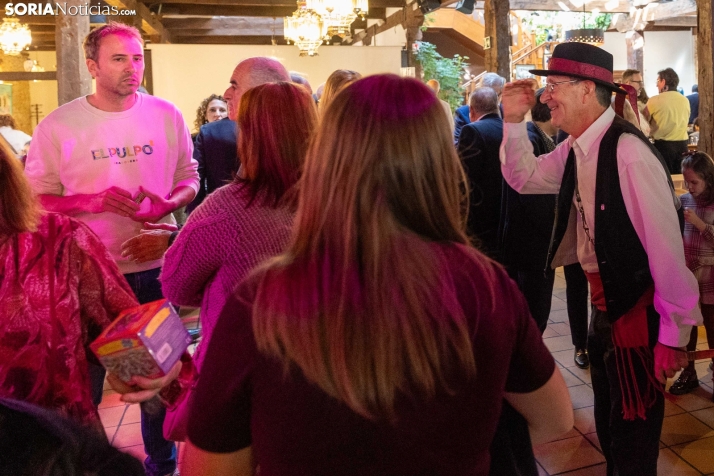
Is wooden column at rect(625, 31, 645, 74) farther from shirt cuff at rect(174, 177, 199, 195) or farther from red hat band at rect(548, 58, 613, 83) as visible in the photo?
shirt cuff at rect(174, 177, 199, 195)

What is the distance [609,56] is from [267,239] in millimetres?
1440

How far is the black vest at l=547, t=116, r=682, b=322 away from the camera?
1.99 m

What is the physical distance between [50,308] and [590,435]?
2.40 m

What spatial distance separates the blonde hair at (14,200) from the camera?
1.38 meters

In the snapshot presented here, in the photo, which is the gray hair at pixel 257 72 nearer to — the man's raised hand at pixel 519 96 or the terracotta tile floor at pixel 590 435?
the man's raised hand at pixel 519 96

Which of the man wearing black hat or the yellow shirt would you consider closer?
the man wearing black hat

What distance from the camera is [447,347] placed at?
86 centimetres

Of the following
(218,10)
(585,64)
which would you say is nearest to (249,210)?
(585,64)

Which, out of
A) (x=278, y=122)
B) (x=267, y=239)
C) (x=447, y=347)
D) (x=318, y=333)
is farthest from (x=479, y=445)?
(x=278, y=122)

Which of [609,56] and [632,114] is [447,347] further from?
[632,114]

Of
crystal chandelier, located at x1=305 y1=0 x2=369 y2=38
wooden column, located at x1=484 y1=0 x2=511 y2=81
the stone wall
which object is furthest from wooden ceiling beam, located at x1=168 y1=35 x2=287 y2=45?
wooden column, located at x1=484 y1=0 x2=511 y2=81

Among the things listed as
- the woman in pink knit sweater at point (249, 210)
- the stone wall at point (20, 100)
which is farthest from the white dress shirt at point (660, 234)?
the stone wall at point (20, 100)

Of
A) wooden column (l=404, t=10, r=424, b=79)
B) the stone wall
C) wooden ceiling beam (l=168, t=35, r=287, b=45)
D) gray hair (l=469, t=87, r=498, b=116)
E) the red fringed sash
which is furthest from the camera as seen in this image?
wooden ceiling beam (l=168, t=35, r=287, b=45)

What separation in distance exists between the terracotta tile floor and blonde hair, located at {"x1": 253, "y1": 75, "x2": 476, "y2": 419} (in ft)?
5.17
